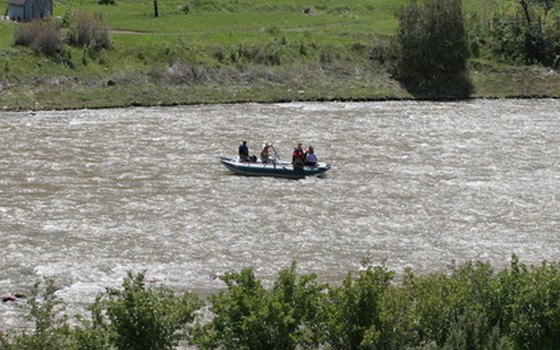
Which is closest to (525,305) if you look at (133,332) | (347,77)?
(133,332)

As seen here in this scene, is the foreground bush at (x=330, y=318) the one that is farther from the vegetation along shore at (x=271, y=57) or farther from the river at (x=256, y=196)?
the vegetation along shore at (x=271, y=57)

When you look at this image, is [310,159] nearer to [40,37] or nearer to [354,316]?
[354,316]

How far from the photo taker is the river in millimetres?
37750

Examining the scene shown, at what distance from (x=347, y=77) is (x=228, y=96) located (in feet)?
39.7

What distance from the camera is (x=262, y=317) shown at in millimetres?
22766

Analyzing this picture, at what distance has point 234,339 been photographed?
23281 millimetres

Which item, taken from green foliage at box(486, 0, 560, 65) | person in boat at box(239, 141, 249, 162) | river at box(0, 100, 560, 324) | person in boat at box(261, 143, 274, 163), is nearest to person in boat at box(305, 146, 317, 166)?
river at box(0, 100, 560, 324)

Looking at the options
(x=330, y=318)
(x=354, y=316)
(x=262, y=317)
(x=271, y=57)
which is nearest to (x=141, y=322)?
(x=262, y=317)

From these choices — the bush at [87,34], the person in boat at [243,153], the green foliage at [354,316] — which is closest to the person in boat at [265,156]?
the person in boat at [243,153]

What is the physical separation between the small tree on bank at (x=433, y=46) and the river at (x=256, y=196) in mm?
13225

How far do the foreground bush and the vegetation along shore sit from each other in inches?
1888

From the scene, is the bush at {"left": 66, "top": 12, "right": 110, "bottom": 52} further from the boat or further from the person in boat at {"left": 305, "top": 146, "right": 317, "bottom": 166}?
the person in boat at {"left": 305, "top": 146, "right": 317, "bottom": 166}

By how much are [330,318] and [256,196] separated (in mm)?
23854

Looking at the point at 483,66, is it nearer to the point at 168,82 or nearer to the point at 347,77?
the point at 347,77
